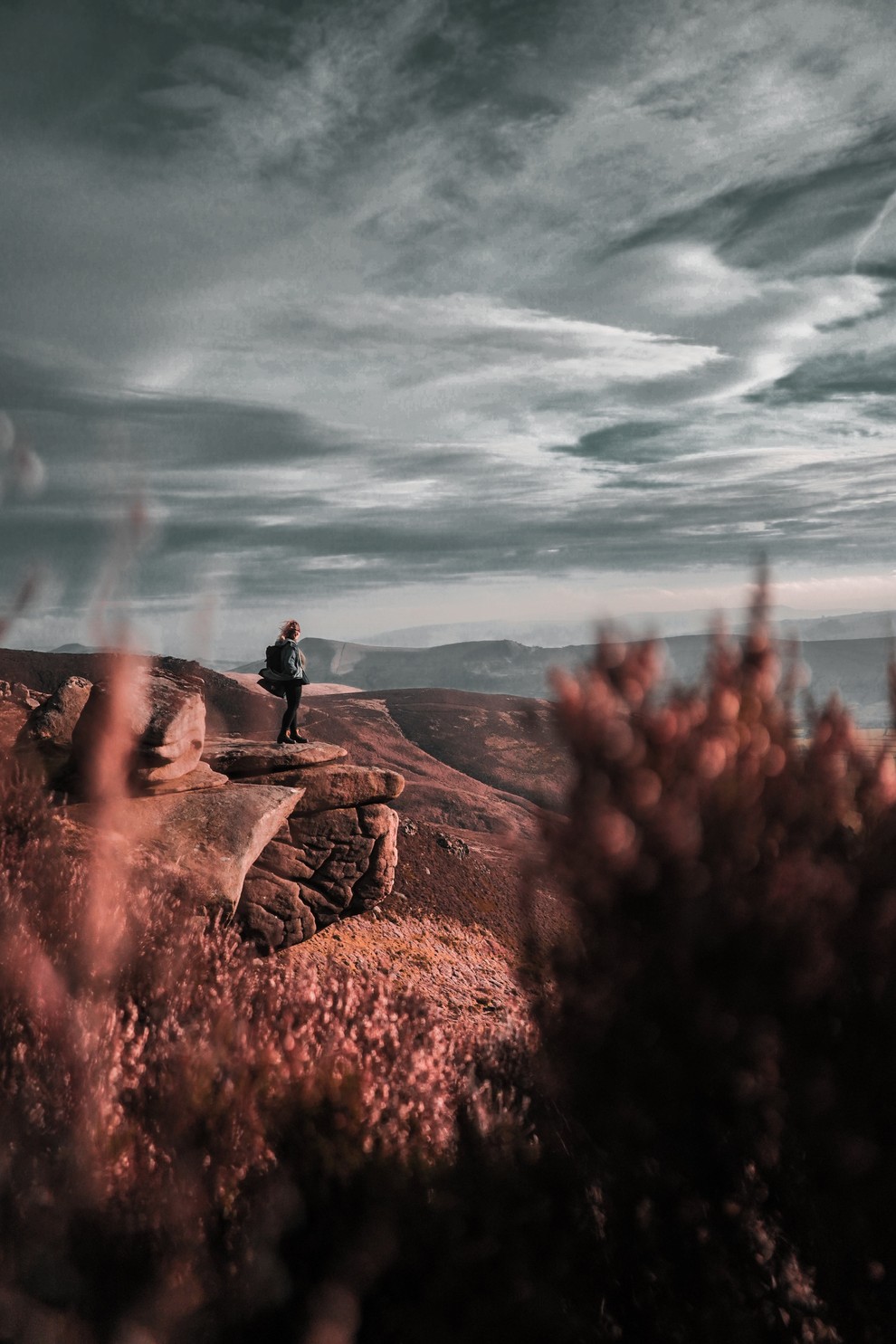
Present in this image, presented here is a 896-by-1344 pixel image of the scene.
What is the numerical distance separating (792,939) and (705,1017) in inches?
16.5

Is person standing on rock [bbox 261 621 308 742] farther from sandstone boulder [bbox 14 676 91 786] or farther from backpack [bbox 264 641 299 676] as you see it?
sandstone boulder [bbox 14 676 91 786]

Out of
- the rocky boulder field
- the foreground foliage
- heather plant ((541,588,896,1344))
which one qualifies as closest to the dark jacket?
the rocky boulder field

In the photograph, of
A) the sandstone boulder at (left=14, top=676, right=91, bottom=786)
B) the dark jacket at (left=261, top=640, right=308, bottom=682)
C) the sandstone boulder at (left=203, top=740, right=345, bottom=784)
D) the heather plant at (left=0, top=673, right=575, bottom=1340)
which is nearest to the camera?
the heather plant at (left=0, top=673, right=575, bottom=1340)

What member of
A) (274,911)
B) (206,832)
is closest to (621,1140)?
(206,832)

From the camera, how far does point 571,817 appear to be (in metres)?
3.05

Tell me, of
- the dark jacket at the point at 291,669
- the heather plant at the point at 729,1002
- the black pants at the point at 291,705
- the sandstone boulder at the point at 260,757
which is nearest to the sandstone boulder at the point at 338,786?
the sandstone boulder at the point at 260,757

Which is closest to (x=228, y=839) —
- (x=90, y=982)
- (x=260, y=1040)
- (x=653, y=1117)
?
(x=90, y=982)

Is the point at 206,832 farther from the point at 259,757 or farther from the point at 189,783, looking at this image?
the point at 259,757

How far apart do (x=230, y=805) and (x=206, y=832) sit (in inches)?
33.8

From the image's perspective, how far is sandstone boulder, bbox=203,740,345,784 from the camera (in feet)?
49.3

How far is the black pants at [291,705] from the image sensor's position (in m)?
15.2

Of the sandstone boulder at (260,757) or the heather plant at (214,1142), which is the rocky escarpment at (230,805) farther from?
the heather plant at (214,1142)

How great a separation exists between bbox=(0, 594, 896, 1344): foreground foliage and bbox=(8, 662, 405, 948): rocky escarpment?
662 cm

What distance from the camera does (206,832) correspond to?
1222 cm
